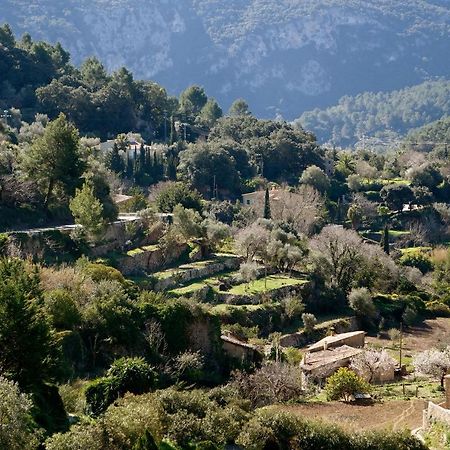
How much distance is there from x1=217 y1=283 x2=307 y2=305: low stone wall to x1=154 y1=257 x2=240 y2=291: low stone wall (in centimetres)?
233

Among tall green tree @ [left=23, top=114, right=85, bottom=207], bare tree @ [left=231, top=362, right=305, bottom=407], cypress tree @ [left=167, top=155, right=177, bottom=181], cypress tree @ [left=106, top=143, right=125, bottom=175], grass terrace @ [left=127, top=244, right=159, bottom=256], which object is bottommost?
bare tree @ [left=231, top=362, right=305, bottom=407]

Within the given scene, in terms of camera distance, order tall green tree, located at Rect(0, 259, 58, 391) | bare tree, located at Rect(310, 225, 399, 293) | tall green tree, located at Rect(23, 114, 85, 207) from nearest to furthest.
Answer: tall green tree, located at Rect(0, 259, 58, 391), tall green tree, located at Rect(23, 114, 85, 207), bare tree, located at Rect(310, 225, 399, 293)

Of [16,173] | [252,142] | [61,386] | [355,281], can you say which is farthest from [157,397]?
[252,142]

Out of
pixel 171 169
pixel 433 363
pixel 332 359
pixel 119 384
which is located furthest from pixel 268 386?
pixel 171 169

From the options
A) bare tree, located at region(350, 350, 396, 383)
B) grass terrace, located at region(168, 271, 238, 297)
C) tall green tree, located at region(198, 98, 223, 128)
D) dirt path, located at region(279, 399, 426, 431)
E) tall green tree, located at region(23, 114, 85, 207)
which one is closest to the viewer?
dirt path, located at region(279, 399, 426, 431)

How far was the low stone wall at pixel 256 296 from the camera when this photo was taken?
44.5 m

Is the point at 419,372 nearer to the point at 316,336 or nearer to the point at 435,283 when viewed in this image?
the point at 316,336

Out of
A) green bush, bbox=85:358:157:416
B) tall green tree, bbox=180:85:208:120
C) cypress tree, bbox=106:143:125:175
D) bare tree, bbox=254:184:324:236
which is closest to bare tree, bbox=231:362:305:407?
green bush, bbox=85:358:157:416

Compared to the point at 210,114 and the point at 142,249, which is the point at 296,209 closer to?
the point at 142,249

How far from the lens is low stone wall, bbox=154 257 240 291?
4431 centimetres

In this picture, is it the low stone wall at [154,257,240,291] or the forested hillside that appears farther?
the low stone wall at [154,257,240,291]

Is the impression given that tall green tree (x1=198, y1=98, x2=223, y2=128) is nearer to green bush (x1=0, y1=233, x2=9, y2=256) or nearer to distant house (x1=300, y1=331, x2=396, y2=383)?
distant house (x1=300, y1=331, x2=396, y2=383)

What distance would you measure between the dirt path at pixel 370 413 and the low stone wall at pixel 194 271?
55.6 ft

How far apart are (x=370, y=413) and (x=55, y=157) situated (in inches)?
962
